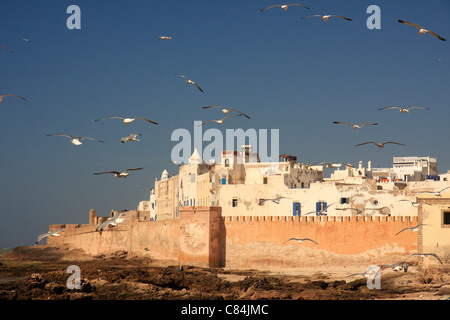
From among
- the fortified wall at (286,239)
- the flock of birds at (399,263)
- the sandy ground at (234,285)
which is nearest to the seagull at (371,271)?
the flock of birds at (399,263)

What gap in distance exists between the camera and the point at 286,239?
42.9 meters

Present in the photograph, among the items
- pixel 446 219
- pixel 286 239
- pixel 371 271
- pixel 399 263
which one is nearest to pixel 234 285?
pixel 371 271

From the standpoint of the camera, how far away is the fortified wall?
41719 mm

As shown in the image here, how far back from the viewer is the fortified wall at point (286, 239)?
41719 mm

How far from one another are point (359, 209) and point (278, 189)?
5.98m

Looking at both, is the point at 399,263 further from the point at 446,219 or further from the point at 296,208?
the point at 296,208

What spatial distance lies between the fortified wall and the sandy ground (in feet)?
3.01

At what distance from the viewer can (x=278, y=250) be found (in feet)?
141

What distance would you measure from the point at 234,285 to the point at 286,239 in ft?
28.1

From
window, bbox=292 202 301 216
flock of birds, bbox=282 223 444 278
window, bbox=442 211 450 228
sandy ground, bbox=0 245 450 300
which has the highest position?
window, bbox=292 202 301 216

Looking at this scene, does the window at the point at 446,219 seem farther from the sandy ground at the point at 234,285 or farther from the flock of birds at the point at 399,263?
the sandy ground at the point at 234,285

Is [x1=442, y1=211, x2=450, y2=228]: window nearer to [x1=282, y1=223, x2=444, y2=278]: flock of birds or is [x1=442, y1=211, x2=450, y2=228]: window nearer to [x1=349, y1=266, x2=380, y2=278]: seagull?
[x1=282, y1=223, x2=444, y2=278]: flock of birds

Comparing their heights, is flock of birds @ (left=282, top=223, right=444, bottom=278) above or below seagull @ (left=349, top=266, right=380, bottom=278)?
above

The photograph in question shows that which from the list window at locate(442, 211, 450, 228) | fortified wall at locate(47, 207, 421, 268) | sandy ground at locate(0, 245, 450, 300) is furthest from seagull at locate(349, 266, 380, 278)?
window at locate(442, 211, 450, 228)
